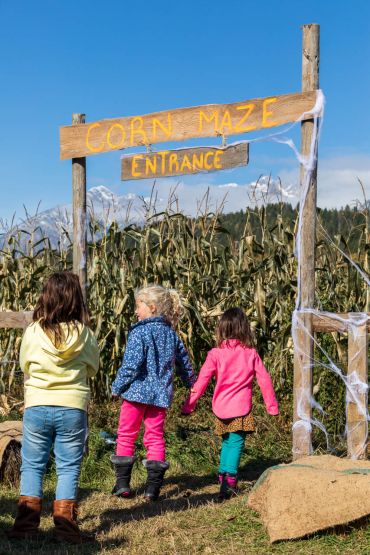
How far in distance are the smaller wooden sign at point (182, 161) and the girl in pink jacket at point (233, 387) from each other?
109cm

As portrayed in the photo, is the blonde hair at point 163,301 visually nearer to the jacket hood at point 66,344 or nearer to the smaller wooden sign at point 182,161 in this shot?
the smaller wooden sign at point 182,161

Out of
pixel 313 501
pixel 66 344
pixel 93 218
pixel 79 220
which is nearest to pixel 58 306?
pixel 66 344

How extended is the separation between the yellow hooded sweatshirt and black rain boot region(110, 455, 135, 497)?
3.58ft

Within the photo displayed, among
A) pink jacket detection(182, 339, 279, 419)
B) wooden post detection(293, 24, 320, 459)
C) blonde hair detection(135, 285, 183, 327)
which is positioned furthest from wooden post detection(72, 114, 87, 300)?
wooden post detection(293, 24, 320, 459)

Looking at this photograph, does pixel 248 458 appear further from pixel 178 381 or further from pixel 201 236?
pixel 201 236

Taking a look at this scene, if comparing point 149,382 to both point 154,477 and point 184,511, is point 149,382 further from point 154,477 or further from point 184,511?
point 184,511

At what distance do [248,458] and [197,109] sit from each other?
9.16 ft

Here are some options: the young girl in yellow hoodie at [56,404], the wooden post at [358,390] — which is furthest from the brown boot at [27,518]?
the wooden post at [358,390]

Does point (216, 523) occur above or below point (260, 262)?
below

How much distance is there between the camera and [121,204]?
25.8 ft

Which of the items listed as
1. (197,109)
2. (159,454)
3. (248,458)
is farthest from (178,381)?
(197,109)

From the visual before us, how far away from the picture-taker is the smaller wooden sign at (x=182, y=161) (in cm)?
534

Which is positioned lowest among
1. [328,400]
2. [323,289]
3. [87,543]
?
[87,543]

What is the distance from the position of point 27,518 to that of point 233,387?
169 cm
